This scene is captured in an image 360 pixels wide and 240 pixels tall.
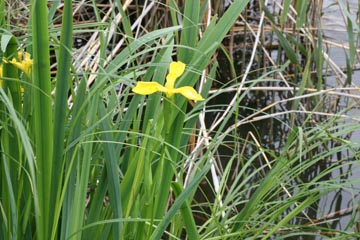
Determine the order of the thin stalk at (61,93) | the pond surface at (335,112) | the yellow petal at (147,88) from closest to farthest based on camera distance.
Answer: the yellow petal at (147,88) → the thin stalk at (61,93) → the pond surface at (335,112)

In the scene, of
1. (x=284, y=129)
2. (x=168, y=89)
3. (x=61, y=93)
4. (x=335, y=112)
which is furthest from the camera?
(x=284, y=129)

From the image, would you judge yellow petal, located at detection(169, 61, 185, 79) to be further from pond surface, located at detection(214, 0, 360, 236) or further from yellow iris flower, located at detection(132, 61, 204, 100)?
pond surface, located at detection(214, 0, 360, 236)

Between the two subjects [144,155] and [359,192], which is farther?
[359,192]

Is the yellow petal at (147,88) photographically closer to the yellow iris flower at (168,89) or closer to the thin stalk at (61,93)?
the yellow iris flower at (168,89)

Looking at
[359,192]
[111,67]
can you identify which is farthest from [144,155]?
[359,192]

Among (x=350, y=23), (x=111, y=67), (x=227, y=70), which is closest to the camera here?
(x=111, y=67)

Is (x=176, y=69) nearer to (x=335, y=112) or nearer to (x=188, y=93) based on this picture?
(x=188, y=93)

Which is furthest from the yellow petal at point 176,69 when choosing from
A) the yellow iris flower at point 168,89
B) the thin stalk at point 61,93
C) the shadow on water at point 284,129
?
the shadow on water at point 284,129

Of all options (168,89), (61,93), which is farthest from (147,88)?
(61,93)

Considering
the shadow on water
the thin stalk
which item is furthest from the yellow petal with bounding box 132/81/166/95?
the shadow on water

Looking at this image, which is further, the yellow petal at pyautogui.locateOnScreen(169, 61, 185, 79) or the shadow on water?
the shadow on water

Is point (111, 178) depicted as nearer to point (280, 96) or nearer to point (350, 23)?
point (350, 23)
